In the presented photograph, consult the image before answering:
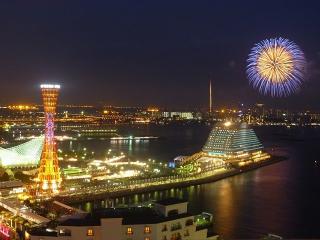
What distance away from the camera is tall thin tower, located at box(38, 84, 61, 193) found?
7.67 meters

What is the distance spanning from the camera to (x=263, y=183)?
10508 millimetres

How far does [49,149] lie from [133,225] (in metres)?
5.04

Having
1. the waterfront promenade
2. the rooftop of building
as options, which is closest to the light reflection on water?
the waterfront promenade

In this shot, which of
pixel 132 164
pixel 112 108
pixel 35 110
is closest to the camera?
pixel 132 164

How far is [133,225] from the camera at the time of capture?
3.25 meters

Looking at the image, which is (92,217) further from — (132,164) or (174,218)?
(132,164)

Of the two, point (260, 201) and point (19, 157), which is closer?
point (260, 201)

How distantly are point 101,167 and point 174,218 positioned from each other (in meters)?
8.23

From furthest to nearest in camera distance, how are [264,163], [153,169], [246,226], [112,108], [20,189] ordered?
[112,108]
[264,163]
[153,169]
[20,189]
[246,226]

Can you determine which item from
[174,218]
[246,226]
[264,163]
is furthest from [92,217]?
[264,163]

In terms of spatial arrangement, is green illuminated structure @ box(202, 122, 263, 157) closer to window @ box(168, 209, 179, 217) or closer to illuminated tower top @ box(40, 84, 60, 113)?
illuminated tower top @ box(40, 84, 60, 113)

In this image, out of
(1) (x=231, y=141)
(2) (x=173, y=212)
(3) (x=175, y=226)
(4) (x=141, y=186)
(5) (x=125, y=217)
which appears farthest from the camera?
(1) (x=231, y=141)

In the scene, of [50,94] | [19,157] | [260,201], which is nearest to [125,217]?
[50,94]

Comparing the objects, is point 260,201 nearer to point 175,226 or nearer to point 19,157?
point 175,226
